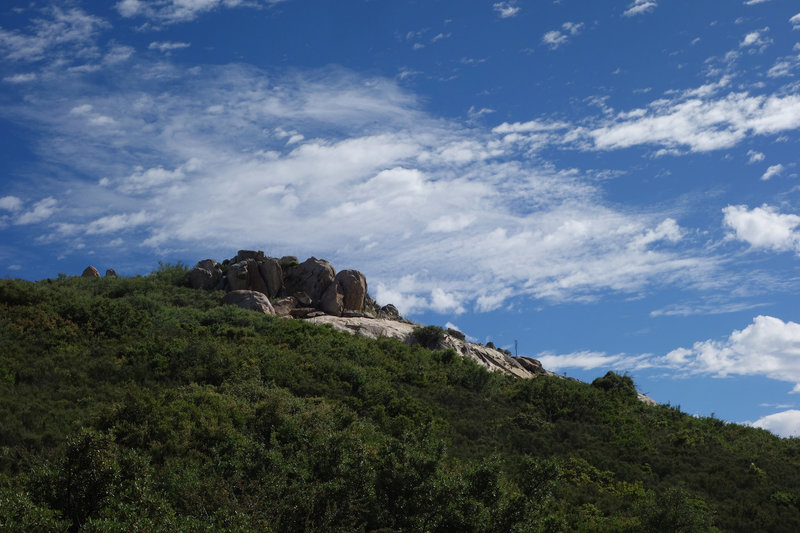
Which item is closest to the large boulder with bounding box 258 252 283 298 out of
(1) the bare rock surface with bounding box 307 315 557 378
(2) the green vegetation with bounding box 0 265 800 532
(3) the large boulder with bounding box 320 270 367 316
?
(3) the large boulder with bounding box 320 270 367 316

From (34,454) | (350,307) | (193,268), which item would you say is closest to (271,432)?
(34,454)

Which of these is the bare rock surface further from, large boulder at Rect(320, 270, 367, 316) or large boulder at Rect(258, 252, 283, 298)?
large boulder at Rect(258, 252, 283, 298)

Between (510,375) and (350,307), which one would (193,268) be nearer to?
(350,307)

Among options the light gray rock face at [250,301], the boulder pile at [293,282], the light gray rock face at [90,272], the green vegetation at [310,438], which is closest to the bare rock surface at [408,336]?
the boulder pile at [293,282]

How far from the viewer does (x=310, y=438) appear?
31641 millimetres

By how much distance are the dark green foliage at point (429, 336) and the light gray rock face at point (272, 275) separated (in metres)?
14.3

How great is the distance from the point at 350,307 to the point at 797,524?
42.3 meters

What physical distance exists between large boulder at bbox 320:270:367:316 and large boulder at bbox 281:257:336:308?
77 cm

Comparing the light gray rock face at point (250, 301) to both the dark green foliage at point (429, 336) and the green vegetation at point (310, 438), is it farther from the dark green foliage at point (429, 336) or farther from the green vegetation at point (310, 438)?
the dark green foliage at point (429, 336)

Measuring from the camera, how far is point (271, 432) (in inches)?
1254

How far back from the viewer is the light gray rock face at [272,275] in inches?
2603

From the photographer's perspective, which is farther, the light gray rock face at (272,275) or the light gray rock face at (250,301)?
the light gray rock face at (272,275)

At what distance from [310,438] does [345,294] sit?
117 feet

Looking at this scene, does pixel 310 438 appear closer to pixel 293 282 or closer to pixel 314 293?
pixel 314 293
